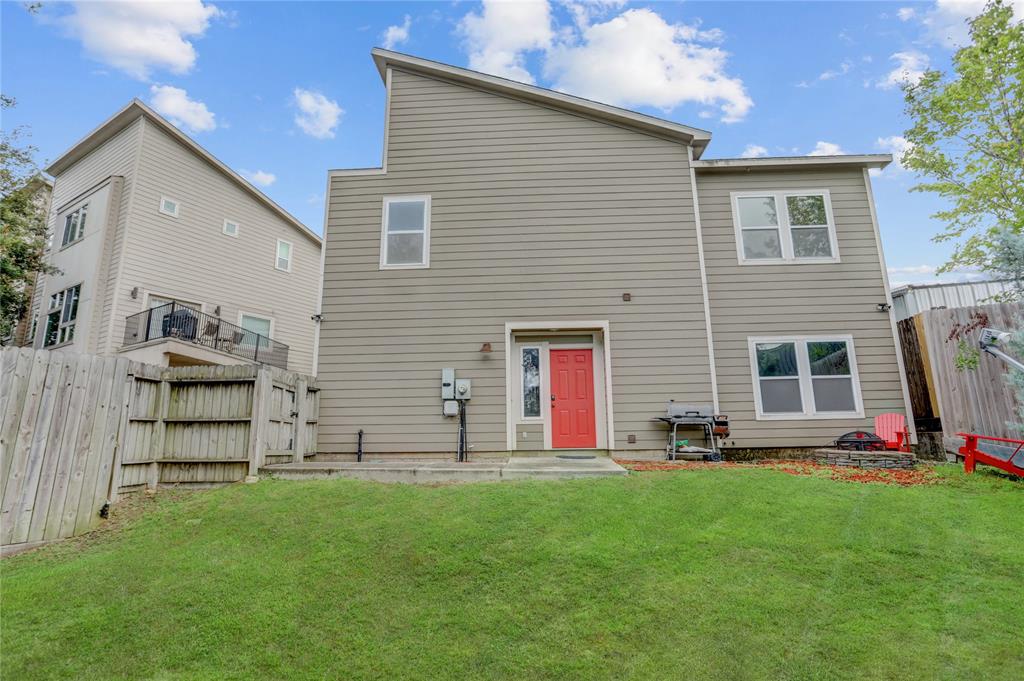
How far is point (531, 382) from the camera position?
360 inches

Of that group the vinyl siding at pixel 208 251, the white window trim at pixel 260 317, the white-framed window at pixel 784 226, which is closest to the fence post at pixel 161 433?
the vinyl siding at pixel 208 251

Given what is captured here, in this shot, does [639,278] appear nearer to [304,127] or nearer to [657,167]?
[657,167]

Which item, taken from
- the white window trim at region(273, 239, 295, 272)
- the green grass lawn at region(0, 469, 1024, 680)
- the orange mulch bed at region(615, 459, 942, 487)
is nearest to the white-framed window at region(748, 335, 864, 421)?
the orange mulch bed at region(615, 459, 942, 487)

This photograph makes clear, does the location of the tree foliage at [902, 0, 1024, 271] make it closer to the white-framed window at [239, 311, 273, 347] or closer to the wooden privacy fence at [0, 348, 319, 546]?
the wooden privacy fence at [0, 348, 319, 546]

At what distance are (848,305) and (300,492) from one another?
9.89 meters

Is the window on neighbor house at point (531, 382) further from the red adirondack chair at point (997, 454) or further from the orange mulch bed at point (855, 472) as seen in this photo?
the red adirondack chair at point (997, 454)

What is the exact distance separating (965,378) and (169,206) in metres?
19.4

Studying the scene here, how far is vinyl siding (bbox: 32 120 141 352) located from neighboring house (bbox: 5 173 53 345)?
1.80 feet

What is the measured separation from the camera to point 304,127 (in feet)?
50.4

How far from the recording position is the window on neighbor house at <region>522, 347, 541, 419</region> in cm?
902

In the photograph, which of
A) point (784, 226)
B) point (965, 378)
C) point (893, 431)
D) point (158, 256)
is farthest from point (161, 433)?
point (965, 378)

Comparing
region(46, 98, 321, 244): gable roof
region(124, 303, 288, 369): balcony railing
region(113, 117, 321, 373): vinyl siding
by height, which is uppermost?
region(46, 98, 321, 244): gable roof

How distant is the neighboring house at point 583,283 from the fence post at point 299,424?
752 millimetres

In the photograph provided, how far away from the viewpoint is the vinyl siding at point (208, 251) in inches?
539
